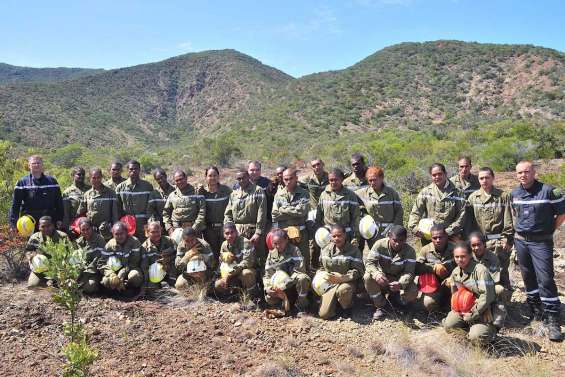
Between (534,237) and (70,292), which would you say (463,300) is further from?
(70,292)

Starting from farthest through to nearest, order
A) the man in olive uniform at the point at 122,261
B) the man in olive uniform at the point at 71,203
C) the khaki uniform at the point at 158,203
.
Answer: the man in olive uniform at the point at 71,203, the khaki uniform at the point at 158,203, the man in olive uniform at the point at 122,261

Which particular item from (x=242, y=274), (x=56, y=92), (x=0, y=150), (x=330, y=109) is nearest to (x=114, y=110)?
(x=56, y=92)

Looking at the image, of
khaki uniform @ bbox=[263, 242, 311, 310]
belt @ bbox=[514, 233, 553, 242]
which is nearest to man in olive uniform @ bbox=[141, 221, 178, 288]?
khaki uniform @ bbox=[263, 242, 311, 310]

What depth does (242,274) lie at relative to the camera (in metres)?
6.55

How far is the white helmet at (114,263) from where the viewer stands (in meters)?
6.77

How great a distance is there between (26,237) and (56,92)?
55.4m

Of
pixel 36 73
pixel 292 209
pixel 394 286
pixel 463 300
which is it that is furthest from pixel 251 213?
pixel 36 73

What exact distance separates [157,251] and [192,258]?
0.66m

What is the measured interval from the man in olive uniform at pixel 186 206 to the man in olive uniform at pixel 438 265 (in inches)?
129

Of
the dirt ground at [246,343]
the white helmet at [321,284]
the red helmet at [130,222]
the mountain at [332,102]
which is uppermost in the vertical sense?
the mountain at [332,102]

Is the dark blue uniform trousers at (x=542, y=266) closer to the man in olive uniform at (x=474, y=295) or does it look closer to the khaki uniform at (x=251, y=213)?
the man in olive uniform at (x=474, y=295)

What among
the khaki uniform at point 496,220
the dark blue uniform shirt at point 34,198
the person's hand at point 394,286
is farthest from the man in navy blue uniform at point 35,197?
the khaki uniform at point 496,220

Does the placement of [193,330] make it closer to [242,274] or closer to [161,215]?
[242,274]

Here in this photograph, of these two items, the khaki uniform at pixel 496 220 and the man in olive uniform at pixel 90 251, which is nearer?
the khaki uniform at pixel 496 220
